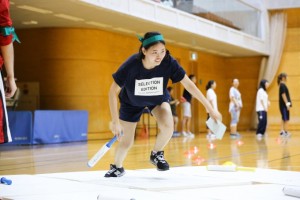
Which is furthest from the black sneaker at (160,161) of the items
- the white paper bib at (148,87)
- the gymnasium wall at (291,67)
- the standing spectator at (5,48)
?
the gymnasium wall at (291,67)

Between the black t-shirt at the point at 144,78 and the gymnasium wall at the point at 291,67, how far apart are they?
641 inches

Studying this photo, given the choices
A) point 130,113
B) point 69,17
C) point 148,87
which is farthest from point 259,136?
point 148,87

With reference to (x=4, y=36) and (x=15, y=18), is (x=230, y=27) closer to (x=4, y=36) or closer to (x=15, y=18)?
(x=15, y=18)

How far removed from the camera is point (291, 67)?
20.2 m

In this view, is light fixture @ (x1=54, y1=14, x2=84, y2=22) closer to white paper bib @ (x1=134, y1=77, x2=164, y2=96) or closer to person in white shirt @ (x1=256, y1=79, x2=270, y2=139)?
person in white shirt @ (x1=256, y1=79, x2=270, y2=139)

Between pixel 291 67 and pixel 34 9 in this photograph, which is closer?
pixel 34 9

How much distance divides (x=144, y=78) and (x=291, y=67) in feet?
55.1

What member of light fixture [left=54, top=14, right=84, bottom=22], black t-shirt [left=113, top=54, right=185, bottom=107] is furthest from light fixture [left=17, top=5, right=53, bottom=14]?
black t-shirt [left=113, top=54, right=185, bottom=107]

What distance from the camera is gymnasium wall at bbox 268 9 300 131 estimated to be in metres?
20.1

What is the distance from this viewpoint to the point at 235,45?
58.9 feet

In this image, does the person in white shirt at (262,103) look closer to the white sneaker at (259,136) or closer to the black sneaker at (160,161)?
the white sneaker at (259,136)

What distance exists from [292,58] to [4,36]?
1865 cm

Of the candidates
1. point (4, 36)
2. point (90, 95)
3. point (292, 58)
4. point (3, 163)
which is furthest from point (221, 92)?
point (4, 36)

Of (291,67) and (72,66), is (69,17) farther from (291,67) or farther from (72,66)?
(291,67)
